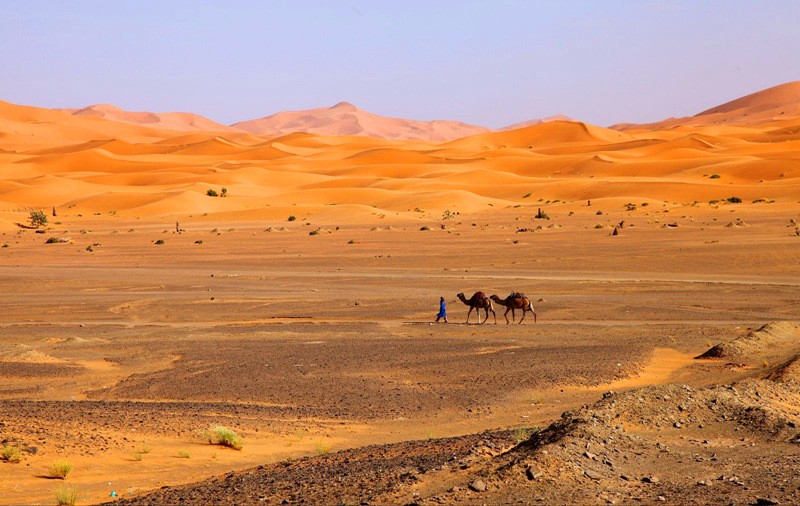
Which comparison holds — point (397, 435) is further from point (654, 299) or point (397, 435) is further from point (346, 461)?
point (654, 299)

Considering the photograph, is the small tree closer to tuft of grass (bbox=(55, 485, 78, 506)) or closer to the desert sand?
the desert sand

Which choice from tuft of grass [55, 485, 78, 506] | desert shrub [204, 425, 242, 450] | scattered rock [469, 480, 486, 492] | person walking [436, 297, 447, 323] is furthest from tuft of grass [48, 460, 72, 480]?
person walking [436, 297, 447, 323]

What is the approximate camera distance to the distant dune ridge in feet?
259

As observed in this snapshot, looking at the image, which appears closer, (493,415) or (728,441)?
(728,441)

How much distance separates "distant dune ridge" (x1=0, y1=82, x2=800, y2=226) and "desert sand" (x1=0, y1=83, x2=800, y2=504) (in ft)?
38.9

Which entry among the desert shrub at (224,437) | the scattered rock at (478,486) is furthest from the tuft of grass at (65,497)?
the scattered rock at (478,486)

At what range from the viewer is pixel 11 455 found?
11.3m

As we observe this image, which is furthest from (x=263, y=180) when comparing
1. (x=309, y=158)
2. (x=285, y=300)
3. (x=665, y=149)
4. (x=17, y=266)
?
(x=285, y=300)

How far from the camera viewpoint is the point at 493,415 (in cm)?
1495

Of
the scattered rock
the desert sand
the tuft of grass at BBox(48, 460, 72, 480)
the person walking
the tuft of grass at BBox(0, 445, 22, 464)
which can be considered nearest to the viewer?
the scattered rock

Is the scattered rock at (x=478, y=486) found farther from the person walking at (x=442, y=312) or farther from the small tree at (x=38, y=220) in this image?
the small tree at (x=38, y=220)

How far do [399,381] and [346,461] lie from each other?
7092 mm

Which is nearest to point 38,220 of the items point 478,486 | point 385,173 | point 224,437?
point 385,173

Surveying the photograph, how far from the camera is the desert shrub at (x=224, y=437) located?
12445 millimetres
